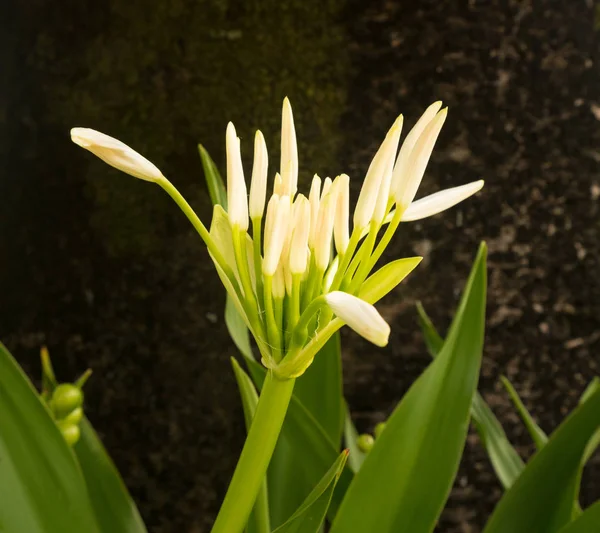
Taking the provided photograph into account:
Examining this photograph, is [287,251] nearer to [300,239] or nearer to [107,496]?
[300,239]

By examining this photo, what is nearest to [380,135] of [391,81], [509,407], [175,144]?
[391,81]

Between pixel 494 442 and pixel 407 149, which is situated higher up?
pixel 407 149

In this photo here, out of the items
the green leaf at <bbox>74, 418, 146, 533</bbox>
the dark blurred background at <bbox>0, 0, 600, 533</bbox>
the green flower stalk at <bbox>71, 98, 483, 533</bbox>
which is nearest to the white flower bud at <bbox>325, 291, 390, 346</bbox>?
the green flower stalk at <bbox>71, 98, 483, 533</bbox>

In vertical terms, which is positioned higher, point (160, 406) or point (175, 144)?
point (175, 144)

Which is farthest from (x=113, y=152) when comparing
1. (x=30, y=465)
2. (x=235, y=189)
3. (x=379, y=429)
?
(x=379, y=429)

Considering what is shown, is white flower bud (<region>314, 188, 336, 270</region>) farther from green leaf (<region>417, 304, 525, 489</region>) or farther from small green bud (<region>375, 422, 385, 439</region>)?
green leaf (<region>417, 304, 525, 489</region>)

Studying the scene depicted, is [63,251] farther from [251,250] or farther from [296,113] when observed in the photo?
[251,250]
